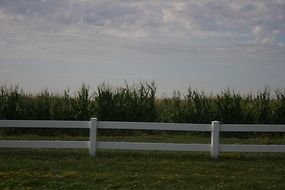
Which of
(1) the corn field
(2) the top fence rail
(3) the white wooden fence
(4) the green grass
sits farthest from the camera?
(1) the corn field

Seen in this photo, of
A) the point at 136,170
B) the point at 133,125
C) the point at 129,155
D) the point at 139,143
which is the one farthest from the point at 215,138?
the point at 136,170

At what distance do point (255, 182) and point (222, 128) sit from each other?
344 centimetres

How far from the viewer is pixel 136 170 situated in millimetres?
11133

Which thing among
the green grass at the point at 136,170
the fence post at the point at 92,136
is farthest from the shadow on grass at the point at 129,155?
the fence post at the point at 92,136

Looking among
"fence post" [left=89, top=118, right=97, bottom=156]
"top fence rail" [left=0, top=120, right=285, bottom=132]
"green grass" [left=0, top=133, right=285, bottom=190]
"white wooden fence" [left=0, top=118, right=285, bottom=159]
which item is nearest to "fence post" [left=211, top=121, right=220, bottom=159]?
"white wooden fence" [left=0, top=118, right=285, bottom=159]

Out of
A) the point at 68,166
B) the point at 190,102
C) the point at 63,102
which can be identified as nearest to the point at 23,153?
the point at 68,166

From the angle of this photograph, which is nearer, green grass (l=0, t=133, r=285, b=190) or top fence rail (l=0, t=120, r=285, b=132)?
green grass (l=0, t=133, r=285, b=190)

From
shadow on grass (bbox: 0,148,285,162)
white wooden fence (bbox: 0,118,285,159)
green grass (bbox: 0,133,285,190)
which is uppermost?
white wooden fence (bbox: 0,118,285,159)

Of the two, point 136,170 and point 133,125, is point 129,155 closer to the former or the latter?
point 133,125

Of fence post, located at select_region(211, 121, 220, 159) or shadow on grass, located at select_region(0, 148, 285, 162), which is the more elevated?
fence post, located at select_region(211, 121, 220, 159)

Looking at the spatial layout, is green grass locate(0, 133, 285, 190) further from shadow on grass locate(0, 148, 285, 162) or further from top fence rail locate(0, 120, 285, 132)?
top fence rail locate(0, 120, 285, 132)

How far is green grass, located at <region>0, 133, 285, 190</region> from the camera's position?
9.59 m

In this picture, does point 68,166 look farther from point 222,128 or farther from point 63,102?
point 63,102

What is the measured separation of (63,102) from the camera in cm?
2289
